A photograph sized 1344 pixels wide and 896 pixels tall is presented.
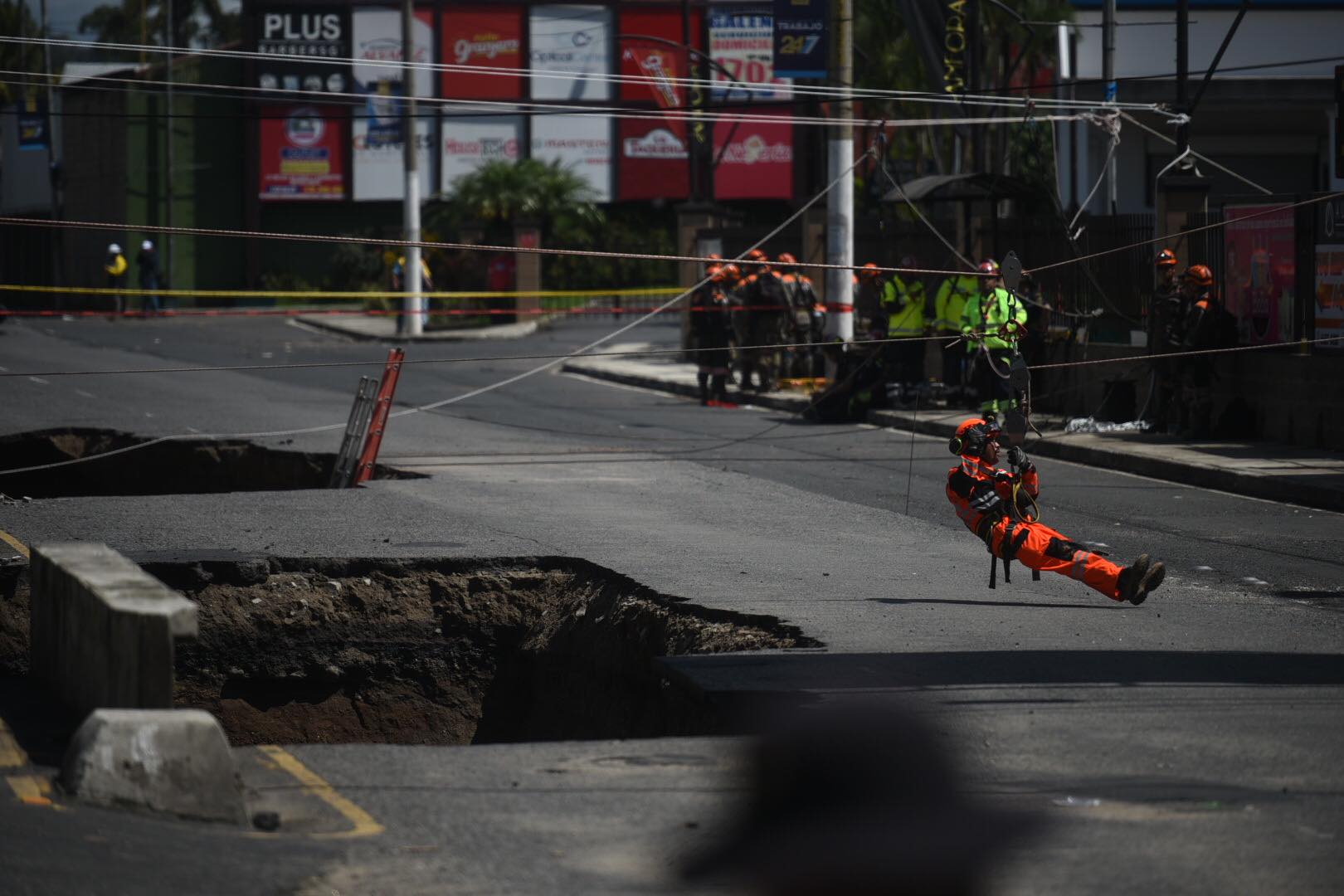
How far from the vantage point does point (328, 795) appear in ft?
20.1

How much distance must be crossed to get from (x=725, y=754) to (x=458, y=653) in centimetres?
460

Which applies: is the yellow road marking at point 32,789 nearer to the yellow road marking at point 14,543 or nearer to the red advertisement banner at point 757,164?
the yellow road marking at point 14,543

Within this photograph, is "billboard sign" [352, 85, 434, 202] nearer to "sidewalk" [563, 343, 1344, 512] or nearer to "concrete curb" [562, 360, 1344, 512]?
"concrete curb" [562, 360, 1344, 512]

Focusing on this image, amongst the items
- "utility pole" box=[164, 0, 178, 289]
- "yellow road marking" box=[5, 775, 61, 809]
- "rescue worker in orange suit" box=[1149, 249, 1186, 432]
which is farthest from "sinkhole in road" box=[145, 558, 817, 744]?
"utility pole" box=[164, 0, 178, 289]

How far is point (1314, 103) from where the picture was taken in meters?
32.5

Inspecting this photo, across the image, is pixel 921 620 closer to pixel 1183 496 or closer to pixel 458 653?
pixel 458 653

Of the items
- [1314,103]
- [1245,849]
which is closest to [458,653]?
[1245,849]

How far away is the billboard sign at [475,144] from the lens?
55031mm

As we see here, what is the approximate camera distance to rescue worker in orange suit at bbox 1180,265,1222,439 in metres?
17.7

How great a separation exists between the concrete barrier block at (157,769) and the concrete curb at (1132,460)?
993 cm

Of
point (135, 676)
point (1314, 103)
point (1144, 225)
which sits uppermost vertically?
point (1314, 103)

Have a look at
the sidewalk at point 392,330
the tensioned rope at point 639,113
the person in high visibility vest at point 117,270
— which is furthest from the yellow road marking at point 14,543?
the person in high visibility vest at point 117,270

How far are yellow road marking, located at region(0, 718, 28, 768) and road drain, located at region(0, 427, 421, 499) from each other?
1014cm

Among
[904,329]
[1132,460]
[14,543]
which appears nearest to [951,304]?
[904,329]
